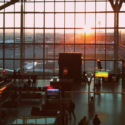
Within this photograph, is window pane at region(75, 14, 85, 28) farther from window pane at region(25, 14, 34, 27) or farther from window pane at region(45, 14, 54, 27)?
window pane at region(25, 14, 34, 27)

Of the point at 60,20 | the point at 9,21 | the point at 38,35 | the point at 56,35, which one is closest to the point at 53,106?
the point at 56,35

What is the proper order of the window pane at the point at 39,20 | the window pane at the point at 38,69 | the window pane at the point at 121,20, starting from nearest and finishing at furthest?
the window pane at the point at 121,20 → the window pane at the point at 39,20 → the window pane at the point at 38,69

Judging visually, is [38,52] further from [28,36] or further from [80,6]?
[80,6]

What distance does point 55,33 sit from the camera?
27.2 meters

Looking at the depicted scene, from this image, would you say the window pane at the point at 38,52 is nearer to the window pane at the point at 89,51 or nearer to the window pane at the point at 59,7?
the window pane at the point at 59,7

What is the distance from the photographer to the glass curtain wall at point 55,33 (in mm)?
26812

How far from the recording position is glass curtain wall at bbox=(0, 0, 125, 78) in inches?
1056

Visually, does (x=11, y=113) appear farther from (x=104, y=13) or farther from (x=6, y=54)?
(x=104, y=13)

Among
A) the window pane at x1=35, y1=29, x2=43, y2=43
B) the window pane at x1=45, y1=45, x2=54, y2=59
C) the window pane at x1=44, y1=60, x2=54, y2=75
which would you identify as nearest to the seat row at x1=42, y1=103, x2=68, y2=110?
the window pane at x1=44, y1=60, x2=54, y2=75

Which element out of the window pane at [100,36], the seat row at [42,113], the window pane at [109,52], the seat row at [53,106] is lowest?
the seat row at [42,113]

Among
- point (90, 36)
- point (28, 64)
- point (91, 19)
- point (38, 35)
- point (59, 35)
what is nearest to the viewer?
point (91, 19)

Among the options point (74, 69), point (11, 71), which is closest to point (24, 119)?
point (74, 69)

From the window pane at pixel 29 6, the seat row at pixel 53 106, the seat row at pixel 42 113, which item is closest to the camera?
the seat row at pixel 42 113

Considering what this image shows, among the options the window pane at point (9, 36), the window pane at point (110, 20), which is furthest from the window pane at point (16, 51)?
the window pane at point (110, 20)
